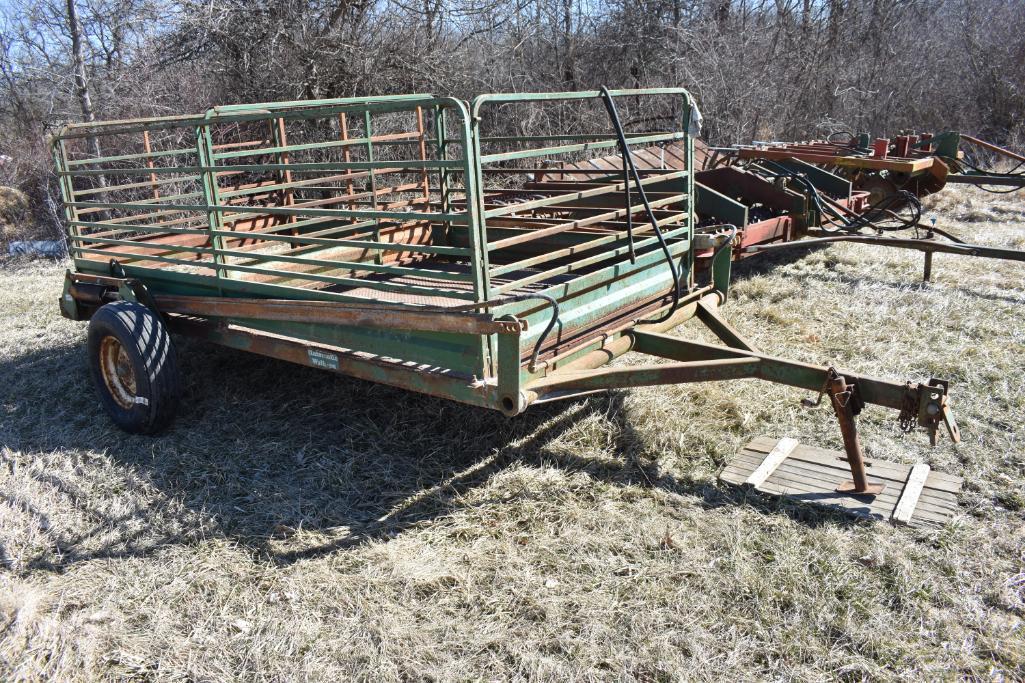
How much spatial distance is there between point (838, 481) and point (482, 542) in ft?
5.66

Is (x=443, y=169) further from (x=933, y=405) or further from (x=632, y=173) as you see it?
(x=933, y=405)

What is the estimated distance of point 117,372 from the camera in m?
4.69

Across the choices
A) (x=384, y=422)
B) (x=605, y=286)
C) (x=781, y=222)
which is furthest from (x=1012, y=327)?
(x=384, y=422)

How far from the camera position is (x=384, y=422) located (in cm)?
455

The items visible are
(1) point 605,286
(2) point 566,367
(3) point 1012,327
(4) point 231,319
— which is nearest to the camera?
(2) point 566,367

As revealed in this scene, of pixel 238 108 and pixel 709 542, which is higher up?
pixel 238 108

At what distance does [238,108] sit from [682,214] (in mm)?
2584

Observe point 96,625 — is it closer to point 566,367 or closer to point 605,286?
point 566,367

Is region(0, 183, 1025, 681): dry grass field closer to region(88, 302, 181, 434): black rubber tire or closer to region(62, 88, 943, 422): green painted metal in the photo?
region(88, 302, 181, 434): black rubber tire

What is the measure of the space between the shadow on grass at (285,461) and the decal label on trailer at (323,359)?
578mm

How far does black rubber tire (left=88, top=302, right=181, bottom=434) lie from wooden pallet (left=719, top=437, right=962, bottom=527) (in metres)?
3.05

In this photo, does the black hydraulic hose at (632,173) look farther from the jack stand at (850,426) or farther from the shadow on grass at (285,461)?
the jack stand at (850,426)

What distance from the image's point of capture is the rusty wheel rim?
461 centimetres

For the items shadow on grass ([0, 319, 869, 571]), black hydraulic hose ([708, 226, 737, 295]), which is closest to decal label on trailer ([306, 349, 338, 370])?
shadow on grass ([0, 319, 869, 571])
